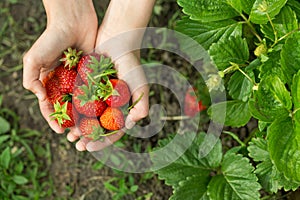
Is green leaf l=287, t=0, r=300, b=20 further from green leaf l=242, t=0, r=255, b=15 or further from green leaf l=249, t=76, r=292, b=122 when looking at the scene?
green leaf l=249, t=76, r=292, b=122

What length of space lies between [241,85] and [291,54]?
0.64 feet

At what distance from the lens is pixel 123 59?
4.41 feet

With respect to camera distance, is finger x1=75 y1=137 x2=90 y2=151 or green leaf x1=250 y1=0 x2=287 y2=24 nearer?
green leaf x1=250 y1=0 x2=287 y2=24

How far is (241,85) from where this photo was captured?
3.85ft

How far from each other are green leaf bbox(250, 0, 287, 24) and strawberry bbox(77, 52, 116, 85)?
1.35ft

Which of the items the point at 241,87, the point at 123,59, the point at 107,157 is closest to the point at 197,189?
the point at 241,87

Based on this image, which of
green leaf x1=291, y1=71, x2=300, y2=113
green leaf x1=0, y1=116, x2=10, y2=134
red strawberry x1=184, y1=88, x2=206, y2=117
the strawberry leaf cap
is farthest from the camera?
green leaf x1=0, y1=116, x2=10, y2=134

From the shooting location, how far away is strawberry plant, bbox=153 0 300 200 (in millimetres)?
979

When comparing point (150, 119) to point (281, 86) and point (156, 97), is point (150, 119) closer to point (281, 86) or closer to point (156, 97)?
point (156, 97)

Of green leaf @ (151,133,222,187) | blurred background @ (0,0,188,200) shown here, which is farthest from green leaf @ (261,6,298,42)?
blurred background @ (0,0,188,200)

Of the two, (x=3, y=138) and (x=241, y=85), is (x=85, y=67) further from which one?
(x=3, y=138)

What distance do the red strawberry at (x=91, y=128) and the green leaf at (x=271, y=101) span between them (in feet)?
1.51

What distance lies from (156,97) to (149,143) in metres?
0.17

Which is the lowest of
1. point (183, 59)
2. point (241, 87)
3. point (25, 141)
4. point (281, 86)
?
point (25, 141)
